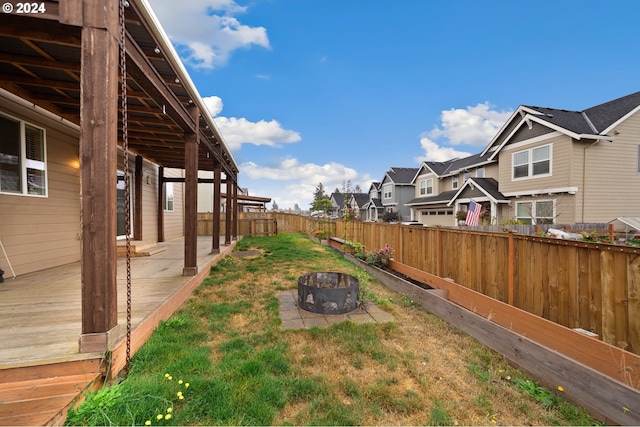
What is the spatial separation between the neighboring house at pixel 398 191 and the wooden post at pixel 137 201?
23.3 meters

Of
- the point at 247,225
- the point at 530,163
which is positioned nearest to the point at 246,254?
the point at 247,225

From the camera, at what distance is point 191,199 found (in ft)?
15.8

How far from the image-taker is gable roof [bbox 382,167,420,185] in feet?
94.1

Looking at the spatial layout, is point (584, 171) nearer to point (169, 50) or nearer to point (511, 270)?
point (511, 270)

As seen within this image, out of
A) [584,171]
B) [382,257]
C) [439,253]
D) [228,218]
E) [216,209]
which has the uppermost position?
[584,171]

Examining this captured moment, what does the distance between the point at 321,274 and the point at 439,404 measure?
10.2ft

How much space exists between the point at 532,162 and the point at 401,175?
56.9ft

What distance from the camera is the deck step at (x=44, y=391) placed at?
62.6 inches

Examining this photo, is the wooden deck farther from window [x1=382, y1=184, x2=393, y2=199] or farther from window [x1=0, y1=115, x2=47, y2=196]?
window [x1=382, y1=184, x2=393, y2=199]

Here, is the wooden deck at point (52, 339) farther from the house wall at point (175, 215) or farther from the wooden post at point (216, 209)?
the house wall at point (175, 215)

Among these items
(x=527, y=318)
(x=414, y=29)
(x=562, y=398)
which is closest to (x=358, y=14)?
(x=414, y=29)

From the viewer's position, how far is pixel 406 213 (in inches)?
1123

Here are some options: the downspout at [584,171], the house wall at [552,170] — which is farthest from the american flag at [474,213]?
the downspout at [584,171]

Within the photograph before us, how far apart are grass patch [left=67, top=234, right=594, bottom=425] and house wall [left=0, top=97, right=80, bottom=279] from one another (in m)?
3.39
